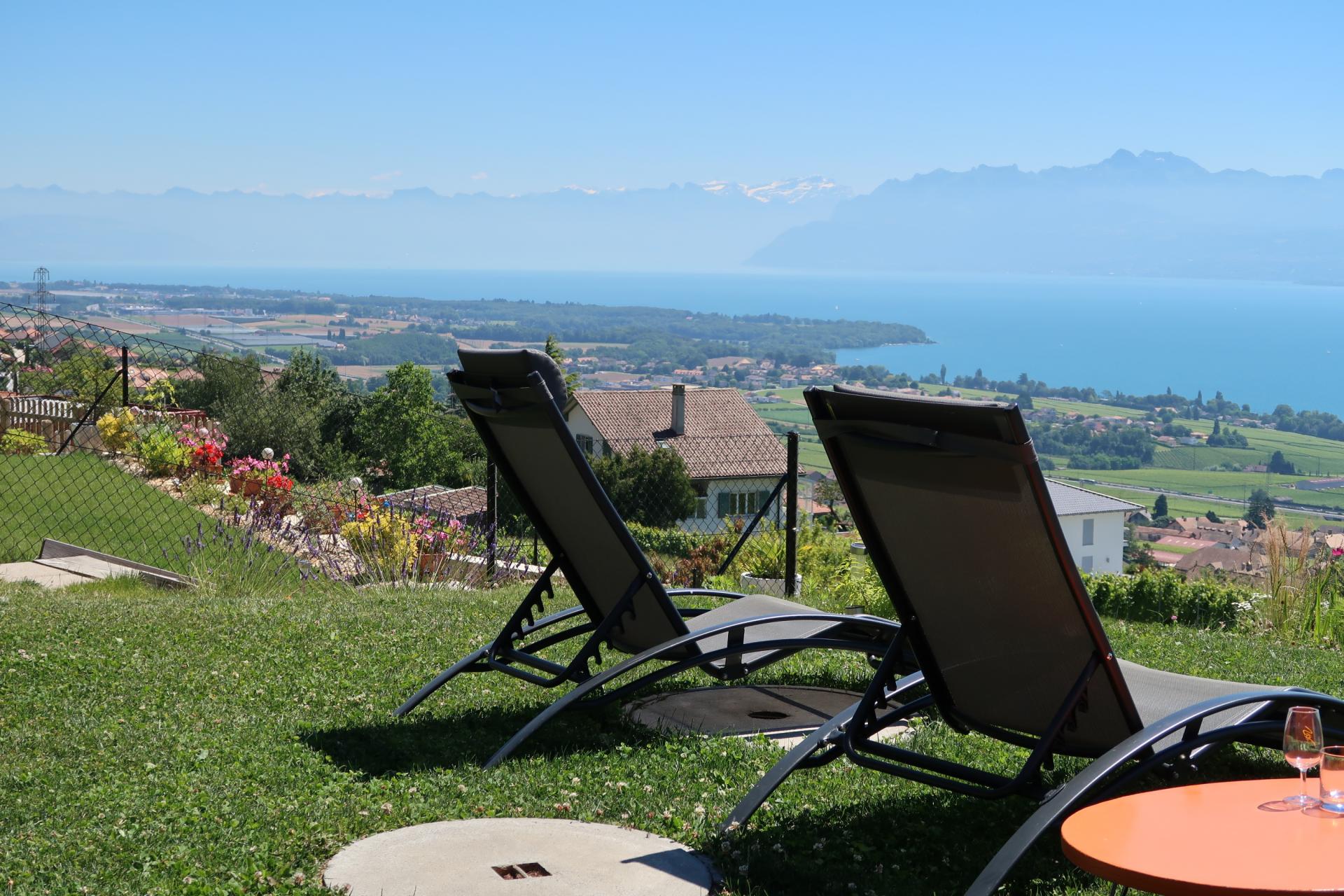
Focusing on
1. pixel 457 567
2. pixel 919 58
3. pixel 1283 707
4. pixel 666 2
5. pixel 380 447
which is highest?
pixel 919 58

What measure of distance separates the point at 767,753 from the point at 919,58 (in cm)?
13409

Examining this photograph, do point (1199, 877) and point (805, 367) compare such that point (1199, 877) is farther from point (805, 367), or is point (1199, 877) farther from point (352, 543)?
point (805, 367)

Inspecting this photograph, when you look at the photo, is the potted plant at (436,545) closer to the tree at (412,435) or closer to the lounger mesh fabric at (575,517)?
the lounger mesh fabric at (575,517)

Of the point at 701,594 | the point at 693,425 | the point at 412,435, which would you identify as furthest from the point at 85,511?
the point at 693,425

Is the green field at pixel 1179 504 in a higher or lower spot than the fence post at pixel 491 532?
lower

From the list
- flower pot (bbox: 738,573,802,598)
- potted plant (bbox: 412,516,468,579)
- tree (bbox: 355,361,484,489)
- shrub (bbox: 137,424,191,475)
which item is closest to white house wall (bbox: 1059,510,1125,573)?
tree (bbox: 355,361,484,489)

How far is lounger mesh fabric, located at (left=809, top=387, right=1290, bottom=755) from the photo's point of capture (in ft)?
7.91

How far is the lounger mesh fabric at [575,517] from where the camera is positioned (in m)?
3.59

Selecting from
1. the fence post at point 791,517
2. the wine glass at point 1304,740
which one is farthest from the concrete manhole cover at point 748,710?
the fence post at point 791,517

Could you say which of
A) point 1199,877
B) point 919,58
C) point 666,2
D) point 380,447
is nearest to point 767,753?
point 1199,877

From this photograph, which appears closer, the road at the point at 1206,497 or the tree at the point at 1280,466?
the road at the point at 1206,497

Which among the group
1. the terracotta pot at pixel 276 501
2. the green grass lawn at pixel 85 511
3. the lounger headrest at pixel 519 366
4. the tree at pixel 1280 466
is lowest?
the tree at pixel 1280 466

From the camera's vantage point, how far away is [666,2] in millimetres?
66812

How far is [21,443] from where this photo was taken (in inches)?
533
